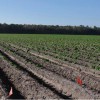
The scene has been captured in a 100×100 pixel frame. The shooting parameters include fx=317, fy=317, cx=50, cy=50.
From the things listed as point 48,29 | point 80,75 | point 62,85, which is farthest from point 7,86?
point 48,29

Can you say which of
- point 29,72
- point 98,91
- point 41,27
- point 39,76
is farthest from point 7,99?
point 41,27

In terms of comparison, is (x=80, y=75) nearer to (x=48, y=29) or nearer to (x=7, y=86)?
(x=7, y=86)

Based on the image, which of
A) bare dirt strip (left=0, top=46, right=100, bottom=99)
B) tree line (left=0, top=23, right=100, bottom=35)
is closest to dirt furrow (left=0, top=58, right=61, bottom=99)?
bare dirt strip (left=0, top=46, right=100, bottom=99)

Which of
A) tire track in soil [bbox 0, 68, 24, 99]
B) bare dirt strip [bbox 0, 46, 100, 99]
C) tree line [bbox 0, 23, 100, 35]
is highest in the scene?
bare dirt strip [bbox 0, 46, 100, 99]

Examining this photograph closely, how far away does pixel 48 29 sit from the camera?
8894cm

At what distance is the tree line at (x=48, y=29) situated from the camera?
3462 inches

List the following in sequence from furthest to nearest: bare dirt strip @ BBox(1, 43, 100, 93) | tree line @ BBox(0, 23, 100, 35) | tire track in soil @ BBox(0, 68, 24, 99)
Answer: tree line @ BBox(0, 23, 100, 35) → bare dirt strip @ BBox(1, 43, 100, 93) → tire track in soil @ BBox(0, 68, 24, 99)

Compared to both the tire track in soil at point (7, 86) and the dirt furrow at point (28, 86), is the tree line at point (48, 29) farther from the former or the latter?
the tire track in soil at point (7, 86)

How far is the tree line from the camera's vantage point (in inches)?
3462

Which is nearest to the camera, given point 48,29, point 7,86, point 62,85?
point 62,85

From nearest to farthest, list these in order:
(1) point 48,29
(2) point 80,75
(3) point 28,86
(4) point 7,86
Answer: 1. (3) point 28,86
2. (4) point 7,86
3. (2) point 80,75
4. (1) point 48,29

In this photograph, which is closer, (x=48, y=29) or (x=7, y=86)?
(x=7, y=86)

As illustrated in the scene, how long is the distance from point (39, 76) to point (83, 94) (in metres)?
3.90

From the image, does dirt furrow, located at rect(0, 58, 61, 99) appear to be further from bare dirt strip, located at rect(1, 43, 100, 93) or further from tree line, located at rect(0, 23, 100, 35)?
tree line, located at rect(0, 23, 100, 35)
